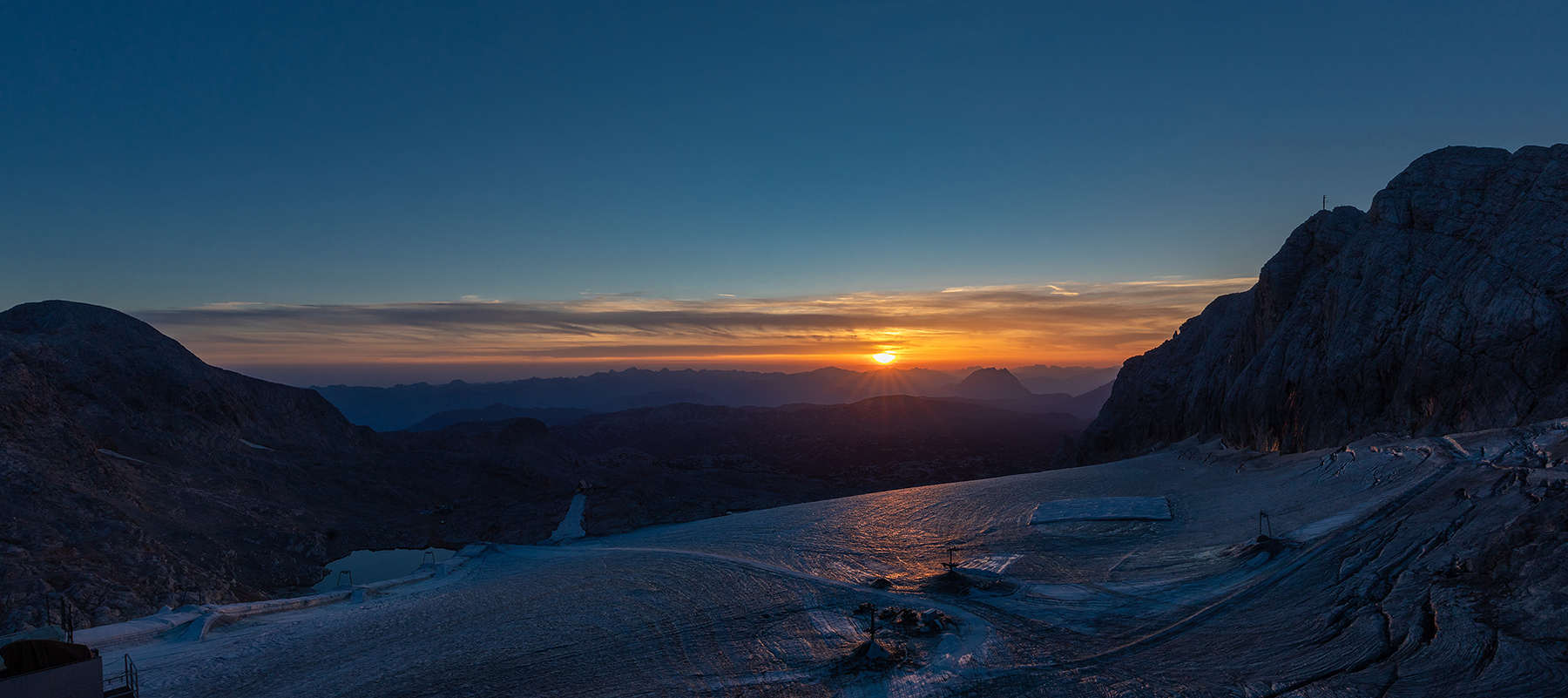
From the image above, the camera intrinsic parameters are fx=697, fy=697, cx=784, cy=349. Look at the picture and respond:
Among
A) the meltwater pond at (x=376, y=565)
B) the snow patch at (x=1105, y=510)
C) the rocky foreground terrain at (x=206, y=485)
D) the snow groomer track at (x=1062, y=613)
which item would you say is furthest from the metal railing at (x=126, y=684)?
the snow patch at (x=1105, y=510)

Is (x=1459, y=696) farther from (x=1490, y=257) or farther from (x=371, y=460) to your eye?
(x=371, y=460)

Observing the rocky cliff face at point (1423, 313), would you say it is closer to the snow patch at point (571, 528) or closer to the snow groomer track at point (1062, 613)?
the snow groomer track at point (1062, 613)

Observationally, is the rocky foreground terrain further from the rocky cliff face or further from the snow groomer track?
the rocky cliff face

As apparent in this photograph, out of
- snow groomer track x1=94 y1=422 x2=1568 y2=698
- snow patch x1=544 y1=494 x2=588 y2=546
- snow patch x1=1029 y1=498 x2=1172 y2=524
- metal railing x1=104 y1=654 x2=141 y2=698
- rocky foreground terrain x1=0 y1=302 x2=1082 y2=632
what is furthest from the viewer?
snow patch x1=544 y1=494 x2=588 y2=546

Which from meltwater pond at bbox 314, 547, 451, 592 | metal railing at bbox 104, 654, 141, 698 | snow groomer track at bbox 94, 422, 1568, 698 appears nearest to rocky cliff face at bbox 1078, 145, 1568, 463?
snow groomer track at bbox 94, 422, 1568, 698

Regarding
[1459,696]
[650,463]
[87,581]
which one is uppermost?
[1459,696]

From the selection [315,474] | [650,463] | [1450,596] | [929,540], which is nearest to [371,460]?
[315,474]
